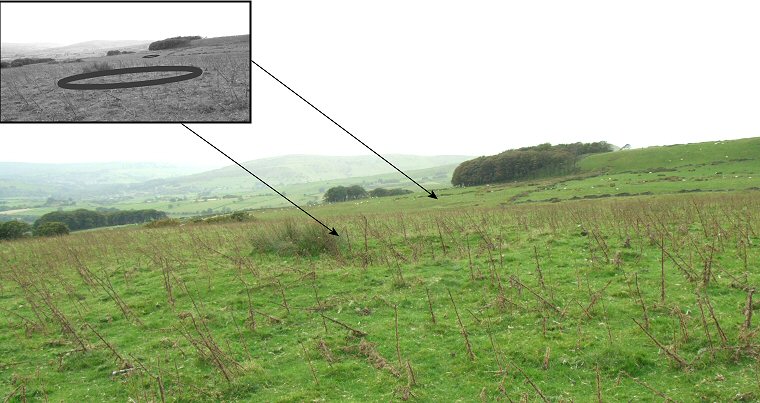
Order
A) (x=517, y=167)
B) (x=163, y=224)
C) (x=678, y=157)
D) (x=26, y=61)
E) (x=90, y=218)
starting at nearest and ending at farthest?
(x=26, y=61) < (x=163, y=224) < (x=90, y=218) < (x=678, y=157) < (x=517, y=167)

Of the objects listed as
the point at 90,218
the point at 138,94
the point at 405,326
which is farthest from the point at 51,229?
the point at 90,218

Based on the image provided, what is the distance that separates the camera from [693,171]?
6944cm

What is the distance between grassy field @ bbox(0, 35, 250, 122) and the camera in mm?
7633

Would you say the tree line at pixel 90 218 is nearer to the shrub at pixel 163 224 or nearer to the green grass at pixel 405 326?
the shrub at pixel 163 224

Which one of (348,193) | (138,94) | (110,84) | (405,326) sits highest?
(110,84)

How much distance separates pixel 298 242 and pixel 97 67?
13.5 m

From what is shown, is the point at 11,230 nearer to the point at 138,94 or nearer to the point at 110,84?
the point at 110,84

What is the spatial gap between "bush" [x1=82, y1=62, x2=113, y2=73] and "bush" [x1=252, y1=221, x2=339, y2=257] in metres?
12.4

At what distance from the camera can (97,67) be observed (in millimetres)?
7871

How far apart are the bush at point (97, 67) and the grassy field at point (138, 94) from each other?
34 millimetres

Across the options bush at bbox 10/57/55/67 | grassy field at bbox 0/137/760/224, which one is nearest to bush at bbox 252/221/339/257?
bush at bbox 10/57/55/67

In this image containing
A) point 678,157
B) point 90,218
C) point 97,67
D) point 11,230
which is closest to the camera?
point 97,67

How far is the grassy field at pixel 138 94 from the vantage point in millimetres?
7633

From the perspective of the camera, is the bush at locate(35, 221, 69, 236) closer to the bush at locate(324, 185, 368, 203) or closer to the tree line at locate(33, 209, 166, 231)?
the tree line at locate(33, 209, 166, 231)
